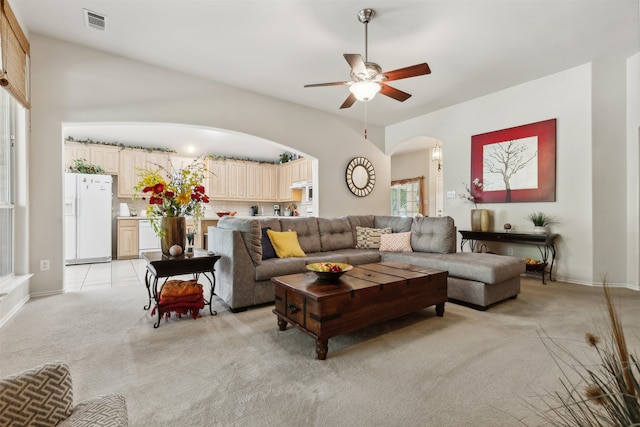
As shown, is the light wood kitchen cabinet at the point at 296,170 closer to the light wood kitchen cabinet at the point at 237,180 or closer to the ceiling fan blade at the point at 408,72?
the light wood kitchen cabinet at the point at 237,180

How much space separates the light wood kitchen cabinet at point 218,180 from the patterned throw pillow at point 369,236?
4430 mm

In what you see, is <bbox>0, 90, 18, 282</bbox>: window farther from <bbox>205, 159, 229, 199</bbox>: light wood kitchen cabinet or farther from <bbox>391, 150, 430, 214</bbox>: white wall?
<bbox>391, 150, 430, 214</bbox>: white wall

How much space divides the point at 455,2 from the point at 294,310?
314 centimetres

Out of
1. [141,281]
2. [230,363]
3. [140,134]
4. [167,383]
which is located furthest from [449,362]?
[140,134]

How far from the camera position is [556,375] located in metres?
1.87

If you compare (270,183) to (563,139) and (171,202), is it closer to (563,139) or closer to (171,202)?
(171,202)

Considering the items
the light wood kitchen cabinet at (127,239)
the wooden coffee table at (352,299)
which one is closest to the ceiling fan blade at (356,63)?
the wooden coffee table at (352,299)

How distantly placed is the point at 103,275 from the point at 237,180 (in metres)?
3.93

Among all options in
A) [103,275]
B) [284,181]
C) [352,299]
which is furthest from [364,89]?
[284,181]

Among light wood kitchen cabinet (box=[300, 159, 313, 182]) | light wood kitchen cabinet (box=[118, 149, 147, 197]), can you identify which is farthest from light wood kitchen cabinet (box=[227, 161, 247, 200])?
light wood kitchen cabinet (box=[118, 149, 147, 197])

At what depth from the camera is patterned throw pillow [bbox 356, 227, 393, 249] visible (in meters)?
4.47

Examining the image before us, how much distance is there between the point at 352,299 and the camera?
2.24 meters

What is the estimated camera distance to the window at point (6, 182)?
303 centimetres

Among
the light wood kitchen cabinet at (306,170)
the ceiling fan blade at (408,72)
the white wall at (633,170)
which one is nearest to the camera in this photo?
the ceiling fan blade at (408,72)
